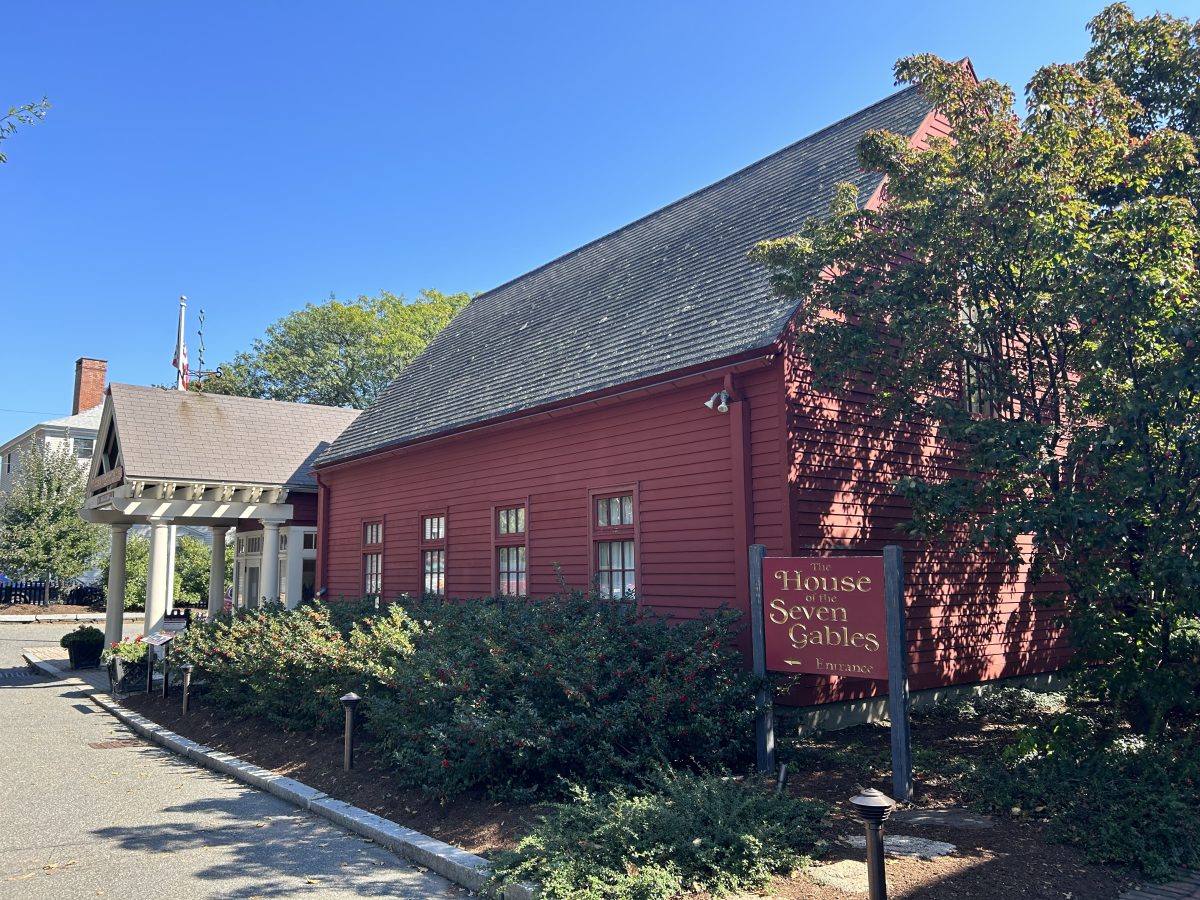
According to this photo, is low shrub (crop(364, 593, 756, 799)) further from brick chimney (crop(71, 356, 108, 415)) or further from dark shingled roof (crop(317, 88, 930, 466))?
brick chimney (crop(71, 356, 108, 415))

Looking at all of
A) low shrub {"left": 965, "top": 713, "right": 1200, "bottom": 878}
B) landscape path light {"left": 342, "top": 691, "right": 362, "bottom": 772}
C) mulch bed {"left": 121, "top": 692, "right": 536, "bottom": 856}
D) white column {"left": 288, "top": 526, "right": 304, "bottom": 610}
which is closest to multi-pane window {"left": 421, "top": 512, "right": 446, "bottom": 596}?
mulch bed {"left": 121, "top": 692, "right": 536, "bottom": 856}

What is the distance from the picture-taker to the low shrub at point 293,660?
9.50 m

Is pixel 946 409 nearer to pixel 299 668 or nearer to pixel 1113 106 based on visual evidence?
pixel 1113 106

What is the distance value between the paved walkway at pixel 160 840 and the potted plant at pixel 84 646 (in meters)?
8.92

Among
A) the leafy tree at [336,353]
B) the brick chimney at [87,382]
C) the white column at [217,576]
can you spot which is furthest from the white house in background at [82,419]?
the white column at [217,576]

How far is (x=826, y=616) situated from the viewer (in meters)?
7.33

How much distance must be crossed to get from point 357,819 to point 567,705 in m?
1.91

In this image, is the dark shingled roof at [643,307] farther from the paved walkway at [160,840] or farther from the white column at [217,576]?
the white column at [217,576]

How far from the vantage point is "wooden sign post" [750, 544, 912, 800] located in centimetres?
685

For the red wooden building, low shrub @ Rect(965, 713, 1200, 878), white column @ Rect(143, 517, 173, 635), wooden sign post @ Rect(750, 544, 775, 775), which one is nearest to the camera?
low shrub @ Rect(965, 713, 1200, 878)

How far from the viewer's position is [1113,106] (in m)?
8.32

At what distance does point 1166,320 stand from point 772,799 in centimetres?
494

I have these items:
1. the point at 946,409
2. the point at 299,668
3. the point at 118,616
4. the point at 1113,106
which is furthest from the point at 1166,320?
the point at 118,616

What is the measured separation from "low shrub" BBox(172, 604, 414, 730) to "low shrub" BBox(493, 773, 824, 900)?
10.6 ft
